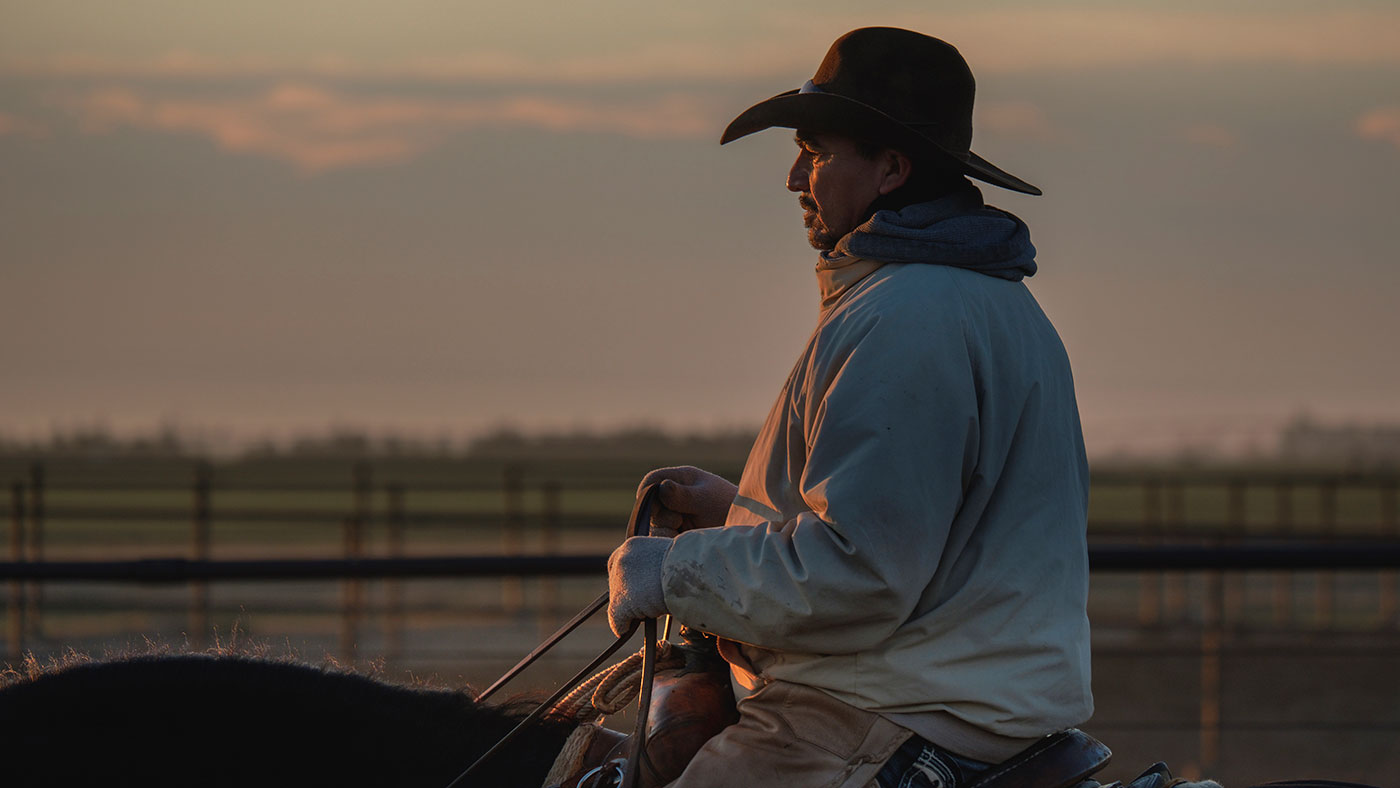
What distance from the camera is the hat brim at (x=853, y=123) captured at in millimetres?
2254

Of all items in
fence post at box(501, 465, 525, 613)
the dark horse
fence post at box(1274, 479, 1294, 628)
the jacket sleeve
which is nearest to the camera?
the jacket sleeve

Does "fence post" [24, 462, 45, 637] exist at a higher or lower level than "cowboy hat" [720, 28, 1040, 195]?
lower

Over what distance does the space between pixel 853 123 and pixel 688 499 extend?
2.19 feet

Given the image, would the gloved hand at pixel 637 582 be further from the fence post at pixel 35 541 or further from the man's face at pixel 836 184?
the fence post at pixel 35 541

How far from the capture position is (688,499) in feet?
8.17

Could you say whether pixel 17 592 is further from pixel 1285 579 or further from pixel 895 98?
pixel 1285 579

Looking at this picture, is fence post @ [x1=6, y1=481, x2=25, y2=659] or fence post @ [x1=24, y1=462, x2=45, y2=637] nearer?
fence post @ [x1=6, y1=481, x2=25, y2=659]

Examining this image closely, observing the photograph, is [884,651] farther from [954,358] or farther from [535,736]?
[535,736]

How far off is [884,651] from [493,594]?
14.4 meters

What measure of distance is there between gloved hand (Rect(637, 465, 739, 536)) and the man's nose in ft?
1.60

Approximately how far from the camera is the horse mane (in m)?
2.25

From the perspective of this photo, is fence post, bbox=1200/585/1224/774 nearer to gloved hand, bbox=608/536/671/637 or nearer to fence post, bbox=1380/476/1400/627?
fence post, bbox=1380/476/1400/627

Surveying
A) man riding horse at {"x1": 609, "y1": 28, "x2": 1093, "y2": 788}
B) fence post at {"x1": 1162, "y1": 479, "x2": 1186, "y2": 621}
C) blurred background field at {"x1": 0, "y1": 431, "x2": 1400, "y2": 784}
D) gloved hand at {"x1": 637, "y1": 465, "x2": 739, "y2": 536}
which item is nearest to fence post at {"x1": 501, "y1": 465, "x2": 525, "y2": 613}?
blurred background field at {"x1": 0, "y1": 431, "x2": 1400, "y2": 784}

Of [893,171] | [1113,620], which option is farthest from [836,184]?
[1113,620]
